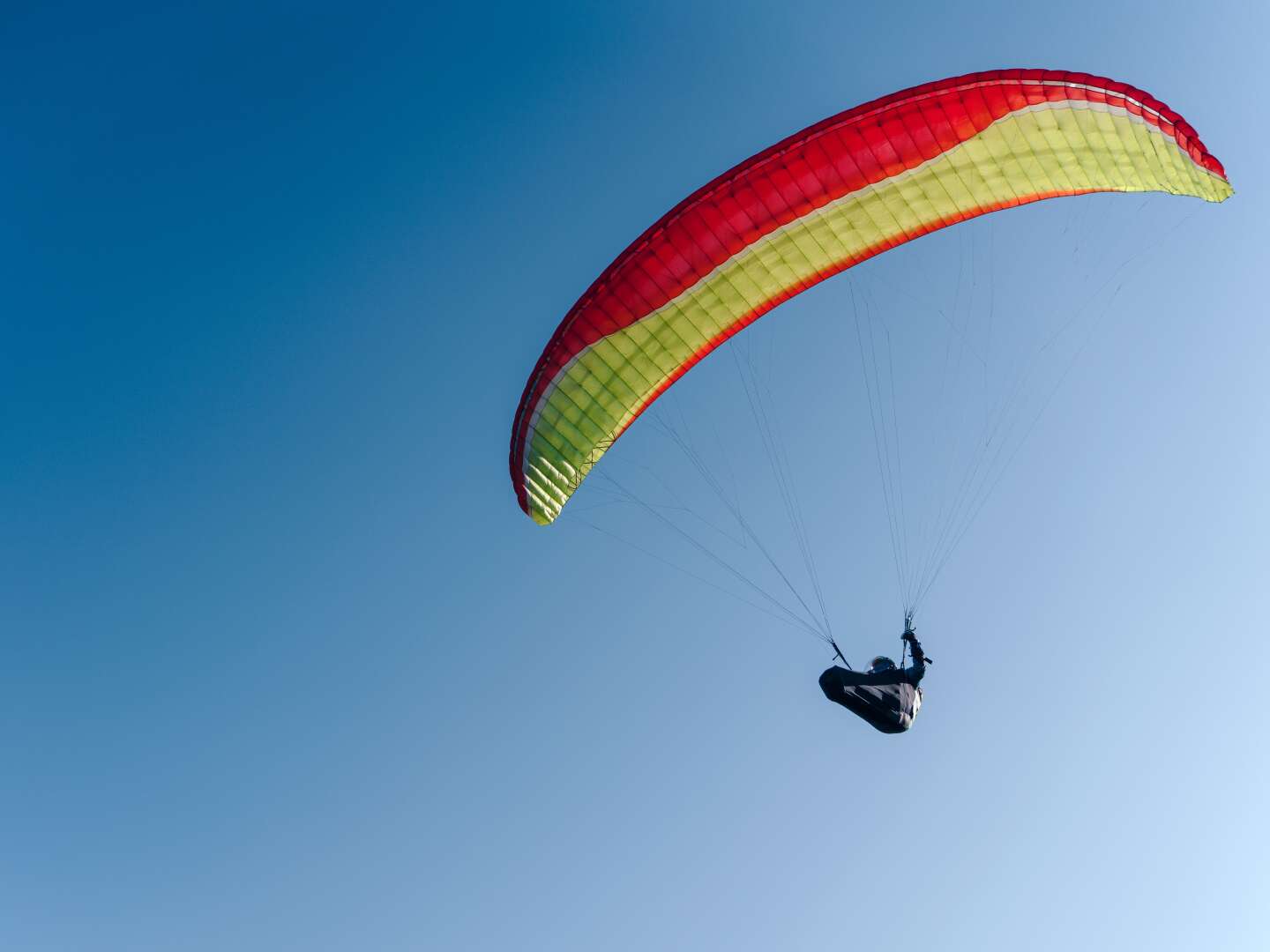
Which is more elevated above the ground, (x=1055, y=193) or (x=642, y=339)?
(x=1055, y=193)

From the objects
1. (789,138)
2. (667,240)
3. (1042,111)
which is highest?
(1042,111)

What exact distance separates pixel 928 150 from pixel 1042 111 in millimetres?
1557

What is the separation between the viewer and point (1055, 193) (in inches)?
601

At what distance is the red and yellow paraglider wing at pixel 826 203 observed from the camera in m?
14.0

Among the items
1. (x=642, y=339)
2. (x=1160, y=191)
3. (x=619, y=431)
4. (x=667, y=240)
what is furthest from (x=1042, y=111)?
(x=619, y=431)

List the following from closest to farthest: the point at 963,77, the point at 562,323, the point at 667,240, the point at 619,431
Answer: the point at 963,77
the point at 667,240
the point at 562,323
the point at 619,431

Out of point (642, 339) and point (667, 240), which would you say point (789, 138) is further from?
point (642, 339)

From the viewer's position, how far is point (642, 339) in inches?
620

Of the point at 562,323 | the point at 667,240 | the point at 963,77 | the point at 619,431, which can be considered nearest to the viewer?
the point at 963,77

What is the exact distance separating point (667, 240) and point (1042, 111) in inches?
205

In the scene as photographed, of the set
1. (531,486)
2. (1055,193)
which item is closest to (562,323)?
(531,486)

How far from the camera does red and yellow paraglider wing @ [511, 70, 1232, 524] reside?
1396cm

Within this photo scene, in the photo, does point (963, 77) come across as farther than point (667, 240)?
No

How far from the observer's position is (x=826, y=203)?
14586mm
